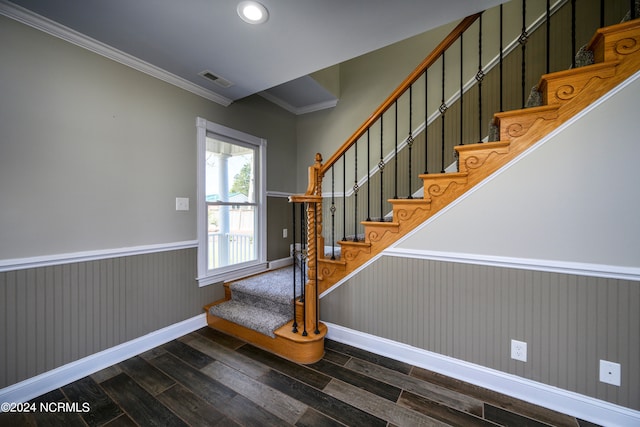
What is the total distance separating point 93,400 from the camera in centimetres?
162

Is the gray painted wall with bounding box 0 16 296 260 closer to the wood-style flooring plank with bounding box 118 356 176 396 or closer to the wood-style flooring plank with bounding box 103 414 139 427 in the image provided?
the wood-style flooring plank with bounding box 118 356 176 396

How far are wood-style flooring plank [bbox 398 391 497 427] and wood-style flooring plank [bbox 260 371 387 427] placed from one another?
243mm

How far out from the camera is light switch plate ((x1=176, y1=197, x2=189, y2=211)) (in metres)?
2.39

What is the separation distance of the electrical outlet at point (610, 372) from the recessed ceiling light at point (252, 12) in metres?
2.81

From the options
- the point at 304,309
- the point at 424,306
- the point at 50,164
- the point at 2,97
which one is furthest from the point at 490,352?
the point at 2,97

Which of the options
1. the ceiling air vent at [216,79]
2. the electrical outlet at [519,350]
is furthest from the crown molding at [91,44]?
the electrical outlet at [519,350]

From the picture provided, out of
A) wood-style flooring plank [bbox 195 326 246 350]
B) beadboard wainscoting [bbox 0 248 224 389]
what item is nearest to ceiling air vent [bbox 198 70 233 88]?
beadboard wainscoting [bbox 0 248 224 389]

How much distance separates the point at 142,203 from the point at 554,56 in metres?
4.01

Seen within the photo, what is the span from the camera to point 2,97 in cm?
154

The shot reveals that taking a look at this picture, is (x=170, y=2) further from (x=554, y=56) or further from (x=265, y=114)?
(x=554, y=56)

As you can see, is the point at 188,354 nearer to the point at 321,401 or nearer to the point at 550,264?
the point at 321,401

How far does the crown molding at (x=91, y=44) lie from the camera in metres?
1.55

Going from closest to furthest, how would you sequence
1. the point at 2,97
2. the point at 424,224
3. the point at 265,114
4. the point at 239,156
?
the point at 2,97 < the point at 424,224 < the point at 239,156 < the point at 265,114

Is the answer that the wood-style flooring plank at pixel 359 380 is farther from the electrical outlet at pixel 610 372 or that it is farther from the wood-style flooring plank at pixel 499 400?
the electrical outlet at pixel 610 372
